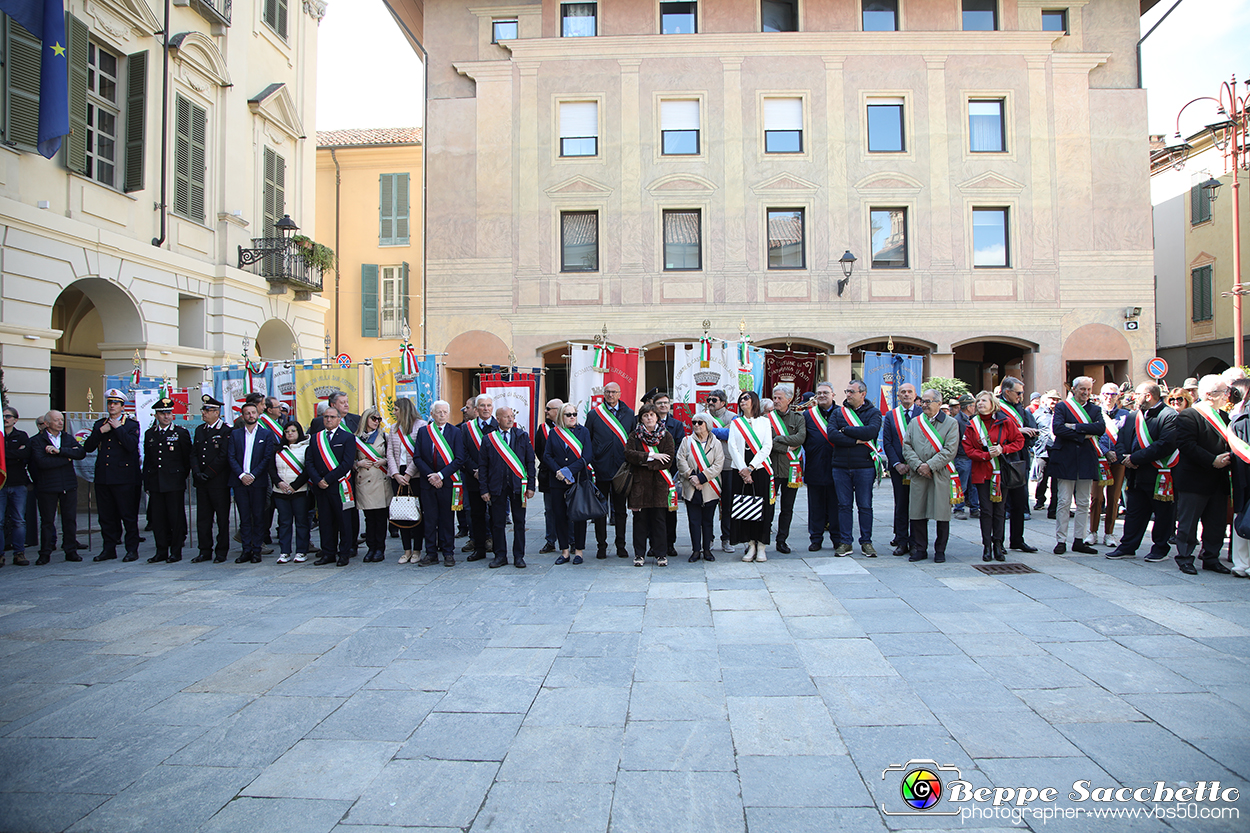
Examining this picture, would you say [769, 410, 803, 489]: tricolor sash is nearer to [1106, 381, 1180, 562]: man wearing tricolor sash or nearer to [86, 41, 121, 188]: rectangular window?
[1106, 381, 1180, 562]: man wearing tricolor sash

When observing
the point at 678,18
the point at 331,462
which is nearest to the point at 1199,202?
the point at 678,18

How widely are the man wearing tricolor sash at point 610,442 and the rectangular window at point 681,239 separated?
11.4m

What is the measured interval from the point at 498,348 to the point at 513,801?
16962 mm

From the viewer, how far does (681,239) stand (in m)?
19.6

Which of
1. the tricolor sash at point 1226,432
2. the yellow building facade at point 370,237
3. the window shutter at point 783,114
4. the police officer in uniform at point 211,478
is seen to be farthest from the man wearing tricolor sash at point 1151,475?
the yellow building facade at point 370,237

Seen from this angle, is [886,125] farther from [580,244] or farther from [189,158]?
[189,158]

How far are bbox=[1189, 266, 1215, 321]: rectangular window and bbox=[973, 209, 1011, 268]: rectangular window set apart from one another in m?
13.1

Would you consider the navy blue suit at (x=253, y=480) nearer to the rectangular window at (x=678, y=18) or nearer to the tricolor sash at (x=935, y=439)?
the tricolor sash at (x=935, y=439)

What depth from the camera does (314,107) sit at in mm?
20047

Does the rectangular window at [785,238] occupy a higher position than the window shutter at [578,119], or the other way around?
the window shutter at [578,119]

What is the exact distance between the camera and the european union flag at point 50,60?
5914mm

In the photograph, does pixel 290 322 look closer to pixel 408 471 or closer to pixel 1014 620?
pixel 408 471

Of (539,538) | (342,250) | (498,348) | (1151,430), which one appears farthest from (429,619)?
(342,250)

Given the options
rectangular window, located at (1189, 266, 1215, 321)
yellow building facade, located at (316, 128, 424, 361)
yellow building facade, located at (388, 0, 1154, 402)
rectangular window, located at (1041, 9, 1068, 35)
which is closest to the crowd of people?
yellow building facade, located at (388, 0, 1154, 402)
